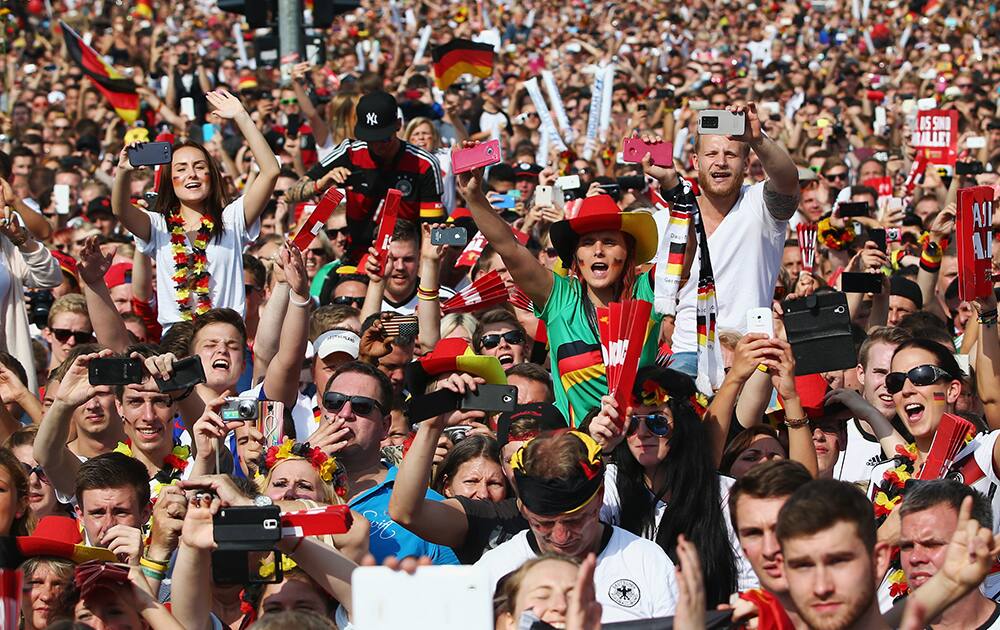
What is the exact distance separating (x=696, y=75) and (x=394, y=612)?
1682cm

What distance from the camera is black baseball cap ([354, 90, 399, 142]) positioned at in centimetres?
930

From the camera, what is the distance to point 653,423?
543 centimetres

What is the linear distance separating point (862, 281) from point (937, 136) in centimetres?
475

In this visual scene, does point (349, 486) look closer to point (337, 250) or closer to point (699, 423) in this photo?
point (699, 423)

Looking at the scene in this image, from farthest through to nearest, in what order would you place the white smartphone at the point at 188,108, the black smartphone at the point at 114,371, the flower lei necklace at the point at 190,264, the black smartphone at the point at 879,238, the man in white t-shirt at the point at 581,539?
the white smartphone at the point at 188,108, the black smartphone at the point at 879,238, the flower lei necklace at the point at 190,264, the black smartphone at the point at 114,371, the man in white t-shirt at the point at 581,539

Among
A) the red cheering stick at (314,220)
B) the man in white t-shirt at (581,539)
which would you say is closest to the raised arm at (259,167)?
the red cheering stick at (314,220)

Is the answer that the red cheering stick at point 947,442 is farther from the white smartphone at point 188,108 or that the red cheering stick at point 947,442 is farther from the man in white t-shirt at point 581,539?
the white smartphone at point 188,108

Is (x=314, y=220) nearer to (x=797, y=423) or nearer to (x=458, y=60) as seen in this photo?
(x=797, y=423)

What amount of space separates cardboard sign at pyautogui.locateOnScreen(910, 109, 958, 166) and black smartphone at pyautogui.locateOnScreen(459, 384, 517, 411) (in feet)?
26.2

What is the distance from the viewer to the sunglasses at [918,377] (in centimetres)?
627

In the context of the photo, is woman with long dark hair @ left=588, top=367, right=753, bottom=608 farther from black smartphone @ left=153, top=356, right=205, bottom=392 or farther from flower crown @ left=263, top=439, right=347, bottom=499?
black smartphone @ left=153, top=356, right=205, bottom=392

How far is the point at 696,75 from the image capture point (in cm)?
1969

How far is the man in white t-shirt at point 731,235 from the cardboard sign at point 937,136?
567 centimetres

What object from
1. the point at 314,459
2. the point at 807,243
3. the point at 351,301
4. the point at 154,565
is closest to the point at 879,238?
the point at 807,243
